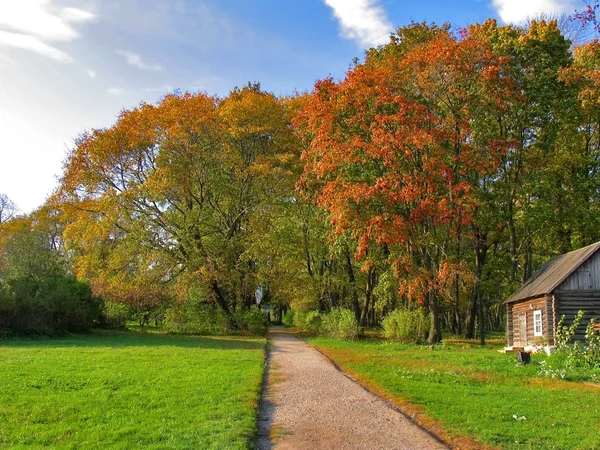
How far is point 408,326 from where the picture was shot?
95.1 ft

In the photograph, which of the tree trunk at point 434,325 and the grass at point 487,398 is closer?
the grass at point 487,398

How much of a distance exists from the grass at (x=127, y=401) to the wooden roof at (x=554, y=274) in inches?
497

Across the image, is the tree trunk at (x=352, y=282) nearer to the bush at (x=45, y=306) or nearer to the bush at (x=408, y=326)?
the bush at (x=408, y=326)

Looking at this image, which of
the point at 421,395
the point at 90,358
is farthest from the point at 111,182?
the point at 421,395

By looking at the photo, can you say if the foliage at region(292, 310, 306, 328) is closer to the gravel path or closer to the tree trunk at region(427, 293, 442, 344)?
the tree trunk at region(427, 293, 442, 344)

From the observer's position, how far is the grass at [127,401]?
8039 millimetres

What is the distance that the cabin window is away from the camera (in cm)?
2278

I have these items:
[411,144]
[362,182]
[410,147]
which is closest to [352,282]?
[362,182]

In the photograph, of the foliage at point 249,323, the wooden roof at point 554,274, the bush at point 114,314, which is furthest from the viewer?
the bush at point 114,314

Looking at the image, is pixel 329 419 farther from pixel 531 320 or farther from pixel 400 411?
pixel 531 320

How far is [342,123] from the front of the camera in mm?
28391

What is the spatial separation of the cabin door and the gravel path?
1323 centimetres

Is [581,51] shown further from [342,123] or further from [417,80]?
[342,123]

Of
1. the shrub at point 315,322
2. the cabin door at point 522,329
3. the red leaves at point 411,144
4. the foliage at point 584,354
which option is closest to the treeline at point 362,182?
the red leaves at point 411,144
